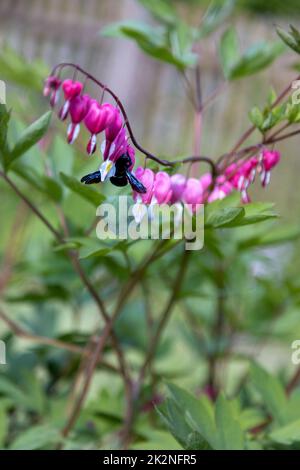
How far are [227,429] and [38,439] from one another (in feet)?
0.82

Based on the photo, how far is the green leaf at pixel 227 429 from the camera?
0.74 m

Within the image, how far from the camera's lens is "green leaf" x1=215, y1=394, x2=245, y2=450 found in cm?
74

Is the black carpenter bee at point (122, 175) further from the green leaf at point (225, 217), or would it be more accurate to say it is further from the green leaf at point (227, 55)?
the green leaf at point (227, 55)

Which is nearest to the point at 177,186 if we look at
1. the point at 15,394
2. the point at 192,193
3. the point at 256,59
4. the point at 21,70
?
the point at 192,193

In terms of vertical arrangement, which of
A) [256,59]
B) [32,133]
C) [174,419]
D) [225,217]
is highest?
[256,59]

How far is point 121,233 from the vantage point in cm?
76

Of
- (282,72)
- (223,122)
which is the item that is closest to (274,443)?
(282,72)

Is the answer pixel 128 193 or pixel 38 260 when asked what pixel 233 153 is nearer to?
pixel 128 193

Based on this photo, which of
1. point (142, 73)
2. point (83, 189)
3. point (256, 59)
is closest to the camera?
point (83, 189)

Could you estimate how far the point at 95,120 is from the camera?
69cm

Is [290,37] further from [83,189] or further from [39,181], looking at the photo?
[39,181]

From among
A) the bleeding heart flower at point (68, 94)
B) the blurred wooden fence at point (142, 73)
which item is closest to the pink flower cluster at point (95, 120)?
the bleeding heart flower at point (68, 94)

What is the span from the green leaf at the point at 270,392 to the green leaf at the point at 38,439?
9.9 inches

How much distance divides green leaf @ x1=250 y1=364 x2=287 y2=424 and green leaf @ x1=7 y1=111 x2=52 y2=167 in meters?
0.38
